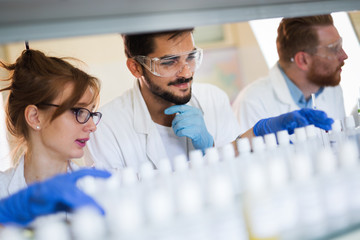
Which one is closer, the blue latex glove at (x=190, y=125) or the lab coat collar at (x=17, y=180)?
the lab coat collar at (x=17, y=180)

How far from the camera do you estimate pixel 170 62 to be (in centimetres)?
202

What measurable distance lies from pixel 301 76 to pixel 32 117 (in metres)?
1.90

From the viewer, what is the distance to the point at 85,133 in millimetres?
1897

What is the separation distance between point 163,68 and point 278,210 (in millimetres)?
1295

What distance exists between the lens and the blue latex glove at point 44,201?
91 centimetres

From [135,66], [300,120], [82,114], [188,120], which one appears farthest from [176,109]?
[300,120]

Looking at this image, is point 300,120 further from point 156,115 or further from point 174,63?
point 156,115

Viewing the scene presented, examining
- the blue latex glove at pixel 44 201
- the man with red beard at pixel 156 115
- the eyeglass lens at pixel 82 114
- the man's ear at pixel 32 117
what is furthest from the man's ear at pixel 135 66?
the blue latex glove at pixel 44 201

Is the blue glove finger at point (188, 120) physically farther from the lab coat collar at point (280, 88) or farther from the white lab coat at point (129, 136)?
the lab coat collar at point (280, 88)

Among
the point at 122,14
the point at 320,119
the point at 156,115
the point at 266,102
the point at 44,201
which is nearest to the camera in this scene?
the point at 44,201

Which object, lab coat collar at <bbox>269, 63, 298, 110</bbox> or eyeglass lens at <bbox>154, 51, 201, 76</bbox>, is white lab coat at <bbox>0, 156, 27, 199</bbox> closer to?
eyeglass lens at <bbox>154, 51, 201, 76</bbox>

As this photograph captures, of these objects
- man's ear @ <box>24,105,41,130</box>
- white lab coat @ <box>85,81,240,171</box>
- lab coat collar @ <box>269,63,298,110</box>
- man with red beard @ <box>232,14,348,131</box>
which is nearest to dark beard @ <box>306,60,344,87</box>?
man with red beard @ <box>232,14,348,131</box>

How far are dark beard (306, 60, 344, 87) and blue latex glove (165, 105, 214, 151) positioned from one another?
1.07 metres

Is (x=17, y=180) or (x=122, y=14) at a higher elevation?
(x=122, y=14)
